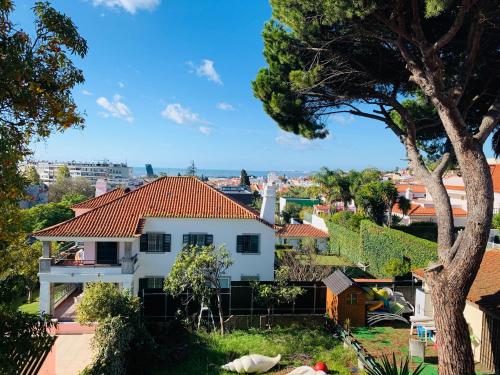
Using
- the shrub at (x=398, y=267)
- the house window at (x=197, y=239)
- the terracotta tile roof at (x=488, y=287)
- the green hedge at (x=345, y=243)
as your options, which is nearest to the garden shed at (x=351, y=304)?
the terracotta tile roof at (x=488, y=287)

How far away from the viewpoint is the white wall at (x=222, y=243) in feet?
70.3

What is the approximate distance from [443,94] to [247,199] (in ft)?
183

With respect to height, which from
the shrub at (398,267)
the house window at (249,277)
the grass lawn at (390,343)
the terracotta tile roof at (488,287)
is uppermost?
the terracotta tile roof at (488,287)

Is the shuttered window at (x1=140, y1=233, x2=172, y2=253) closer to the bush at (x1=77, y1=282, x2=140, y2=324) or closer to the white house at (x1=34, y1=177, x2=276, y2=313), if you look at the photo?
the white house at (x1=34, y1=177, x2=276, y2=313)

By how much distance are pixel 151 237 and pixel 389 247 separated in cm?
1601

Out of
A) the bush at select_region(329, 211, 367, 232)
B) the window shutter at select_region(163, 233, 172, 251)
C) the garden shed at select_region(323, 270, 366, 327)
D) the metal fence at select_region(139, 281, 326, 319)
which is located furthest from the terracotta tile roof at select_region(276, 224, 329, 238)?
the garden shed at select_region(323, 270, 366, 327)

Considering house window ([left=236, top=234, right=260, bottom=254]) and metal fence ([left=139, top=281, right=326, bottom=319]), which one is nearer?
metal fence ([left=139, top=281, right=326, bottom=319])

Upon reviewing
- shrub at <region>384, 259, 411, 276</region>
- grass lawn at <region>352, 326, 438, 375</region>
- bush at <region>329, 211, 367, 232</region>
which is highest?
bush at <region>329, 211, 367, 232</region>

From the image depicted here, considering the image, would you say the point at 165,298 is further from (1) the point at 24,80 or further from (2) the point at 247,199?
(2) the point at 247,199

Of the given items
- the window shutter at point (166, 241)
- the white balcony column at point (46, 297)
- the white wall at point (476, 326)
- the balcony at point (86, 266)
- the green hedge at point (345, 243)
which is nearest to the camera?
the white wall at point (476, 326)

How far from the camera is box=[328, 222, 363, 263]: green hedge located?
34250mm

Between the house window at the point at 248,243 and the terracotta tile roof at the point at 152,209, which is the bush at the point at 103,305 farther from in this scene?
the house window at the point at 248,243

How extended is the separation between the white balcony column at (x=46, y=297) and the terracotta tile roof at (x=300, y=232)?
23581 millimetres

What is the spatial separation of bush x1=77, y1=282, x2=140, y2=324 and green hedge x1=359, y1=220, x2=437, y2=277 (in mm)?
16187
